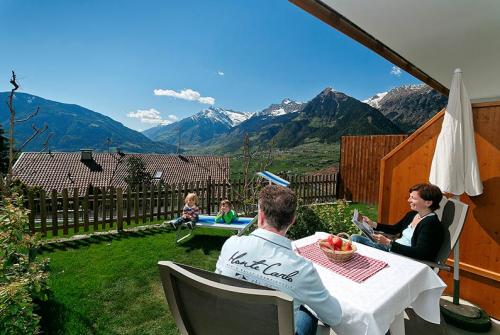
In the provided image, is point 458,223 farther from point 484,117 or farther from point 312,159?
point 312,159

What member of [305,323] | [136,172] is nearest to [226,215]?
[305,323]

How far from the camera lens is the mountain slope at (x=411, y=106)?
10138cm

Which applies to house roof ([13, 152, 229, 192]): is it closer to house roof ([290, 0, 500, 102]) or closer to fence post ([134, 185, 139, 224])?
fence post ([134, 185, 139, 224])

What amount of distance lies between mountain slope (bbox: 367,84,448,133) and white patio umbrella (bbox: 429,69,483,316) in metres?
105

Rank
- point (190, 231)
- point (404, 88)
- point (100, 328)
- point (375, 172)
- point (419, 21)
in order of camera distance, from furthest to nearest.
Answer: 1. point (404, 88)
2. point (375, 172)
3. point (190, 231)
4. point (419, 21)
5. point (100, 328)

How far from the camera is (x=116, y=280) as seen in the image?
12.7 feet

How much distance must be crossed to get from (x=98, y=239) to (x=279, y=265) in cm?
542

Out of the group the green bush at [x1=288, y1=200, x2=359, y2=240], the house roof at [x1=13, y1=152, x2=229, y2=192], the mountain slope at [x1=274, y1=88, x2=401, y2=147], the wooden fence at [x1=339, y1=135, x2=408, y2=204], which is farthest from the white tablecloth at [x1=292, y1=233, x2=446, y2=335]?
the mountain slope at [x1=274, y1=88, x2=401, y2=147]

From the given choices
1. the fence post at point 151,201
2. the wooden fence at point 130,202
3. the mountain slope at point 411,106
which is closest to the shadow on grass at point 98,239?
the wooden fence at point 130,202

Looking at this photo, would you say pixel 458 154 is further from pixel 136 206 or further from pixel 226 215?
pixel 136 206

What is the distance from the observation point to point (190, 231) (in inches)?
241

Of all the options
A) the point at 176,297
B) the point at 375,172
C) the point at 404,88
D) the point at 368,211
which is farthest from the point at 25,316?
the point at 404,88

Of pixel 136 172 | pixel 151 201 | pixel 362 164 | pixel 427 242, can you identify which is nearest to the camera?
pixel 427 242

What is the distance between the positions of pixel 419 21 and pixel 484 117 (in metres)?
1.44
